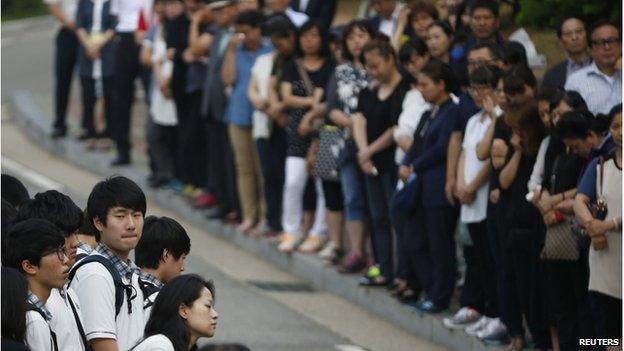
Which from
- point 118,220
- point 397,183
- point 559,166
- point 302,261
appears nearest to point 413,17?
point 397,183

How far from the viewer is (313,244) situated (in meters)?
13.9

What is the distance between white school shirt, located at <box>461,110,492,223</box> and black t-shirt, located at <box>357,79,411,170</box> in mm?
1178

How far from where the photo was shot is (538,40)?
1319 cm

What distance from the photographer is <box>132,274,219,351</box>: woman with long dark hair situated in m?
6.50

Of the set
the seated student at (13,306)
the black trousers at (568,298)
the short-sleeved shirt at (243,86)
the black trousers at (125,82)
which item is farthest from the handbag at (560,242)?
the black trousers at (125,82)

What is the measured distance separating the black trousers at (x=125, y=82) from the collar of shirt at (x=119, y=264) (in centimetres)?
1004

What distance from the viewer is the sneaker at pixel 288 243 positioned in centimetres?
1402

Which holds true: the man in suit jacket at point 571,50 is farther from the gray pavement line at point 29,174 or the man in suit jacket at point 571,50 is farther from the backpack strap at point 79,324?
the gray pavement line at point 29,174

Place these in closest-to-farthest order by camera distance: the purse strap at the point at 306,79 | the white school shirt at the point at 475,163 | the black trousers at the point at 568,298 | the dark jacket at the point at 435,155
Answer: the black trousers at the point at 568,298 < the white school shirt at the point at 475,163 < the dark jacket at the point at 435,155 < the purse strap at the point at 306,79

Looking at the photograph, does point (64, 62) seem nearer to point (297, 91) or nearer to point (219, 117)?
point (219, 117)

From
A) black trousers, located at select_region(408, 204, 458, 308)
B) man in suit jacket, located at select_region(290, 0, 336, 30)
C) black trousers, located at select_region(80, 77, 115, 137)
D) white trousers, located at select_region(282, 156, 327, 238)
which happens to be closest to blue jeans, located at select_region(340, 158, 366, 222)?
white trousers, located at select_region(282, 156, 327, 238)

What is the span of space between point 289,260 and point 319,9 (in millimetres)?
2608

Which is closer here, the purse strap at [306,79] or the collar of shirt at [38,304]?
the collar of shirt at [38,304]

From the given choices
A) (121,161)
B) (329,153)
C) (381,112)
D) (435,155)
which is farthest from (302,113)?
(121,161)
